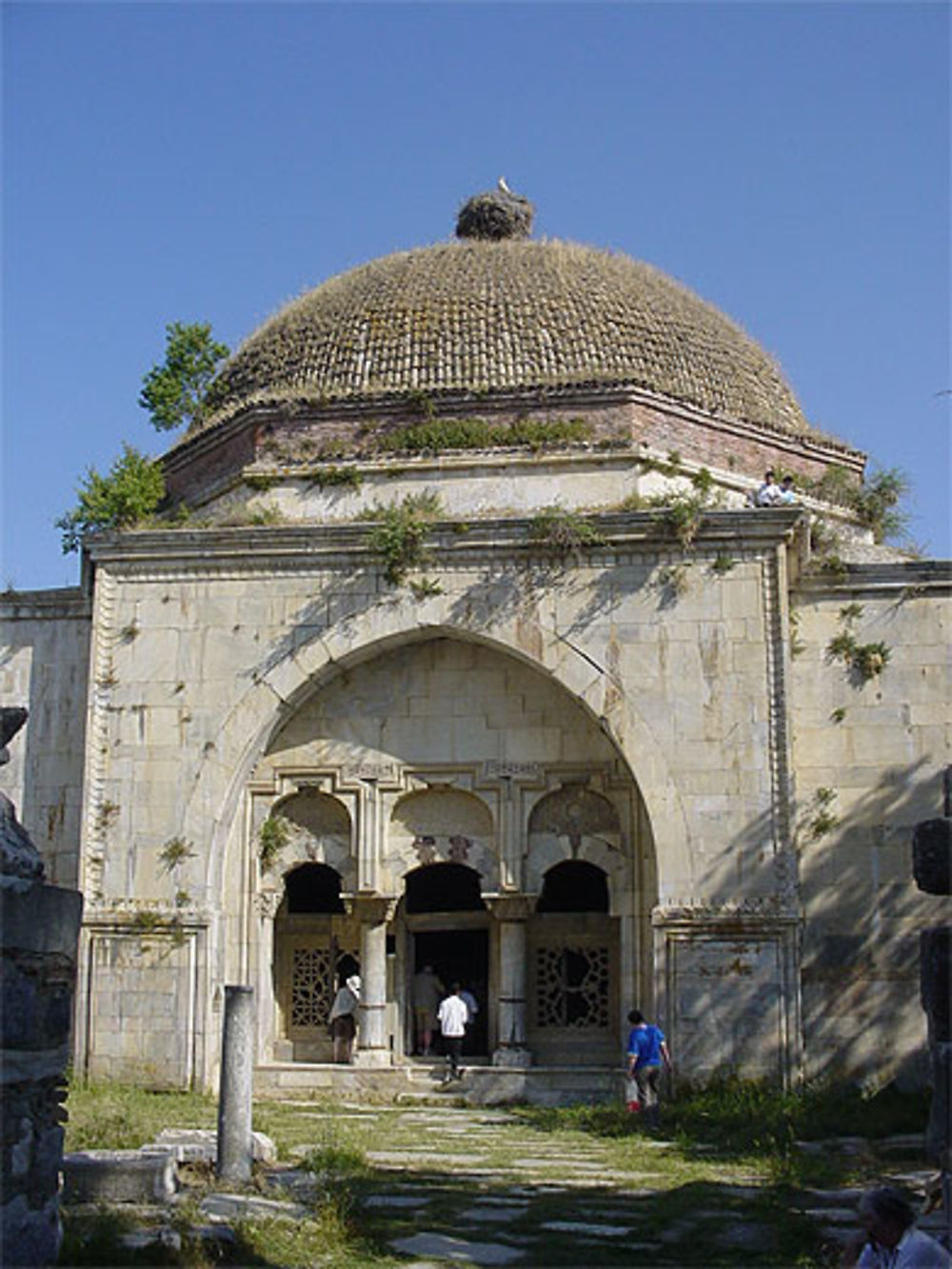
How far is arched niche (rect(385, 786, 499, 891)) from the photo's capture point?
16391mm

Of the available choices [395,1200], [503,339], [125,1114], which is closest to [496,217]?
[503,339]

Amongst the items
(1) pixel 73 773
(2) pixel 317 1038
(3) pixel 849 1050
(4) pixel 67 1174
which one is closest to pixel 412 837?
(2) pixel 317 1038

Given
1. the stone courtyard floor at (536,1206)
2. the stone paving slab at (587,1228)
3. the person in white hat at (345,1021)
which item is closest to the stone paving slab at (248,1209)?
the stone courtyard floor at (536,1206)

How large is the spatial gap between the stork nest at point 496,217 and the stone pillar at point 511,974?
34.1 feet

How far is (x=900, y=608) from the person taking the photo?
15766 mm

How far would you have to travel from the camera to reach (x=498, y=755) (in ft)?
53.3

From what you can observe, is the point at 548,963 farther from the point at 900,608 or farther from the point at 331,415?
the point at 331,415

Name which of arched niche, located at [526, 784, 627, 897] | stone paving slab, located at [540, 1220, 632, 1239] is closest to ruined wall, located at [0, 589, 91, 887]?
arched niche, located at [526, 784, 627, 897]

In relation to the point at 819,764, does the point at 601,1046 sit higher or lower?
lower

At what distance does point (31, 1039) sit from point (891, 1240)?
3408mm

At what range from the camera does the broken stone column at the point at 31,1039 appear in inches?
246

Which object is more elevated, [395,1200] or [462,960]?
[462,960]

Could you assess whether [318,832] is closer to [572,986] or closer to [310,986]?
[310,986]

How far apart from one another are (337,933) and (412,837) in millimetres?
1397
